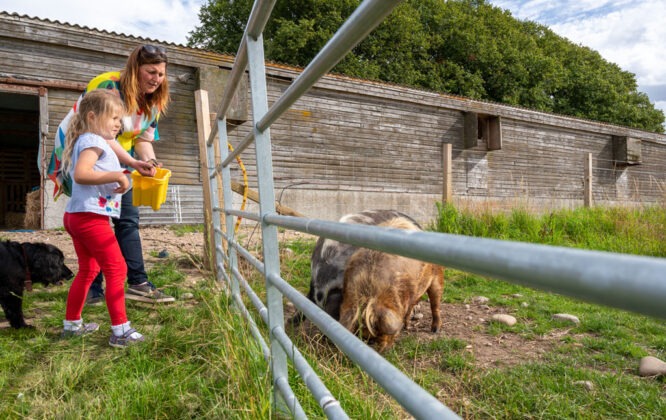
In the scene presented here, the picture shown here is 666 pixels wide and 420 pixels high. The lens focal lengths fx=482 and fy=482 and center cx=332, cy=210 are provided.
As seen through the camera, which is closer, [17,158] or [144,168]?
[144,168]

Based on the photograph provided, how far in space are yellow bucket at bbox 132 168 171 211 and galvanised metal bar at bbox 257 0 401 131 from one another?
2137 mm

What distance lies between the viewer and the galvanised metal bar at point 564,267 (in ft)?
1.06

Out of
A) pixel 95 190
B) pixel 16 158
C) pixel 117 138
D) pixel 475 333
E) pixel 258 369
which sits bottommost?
pixel 475 333

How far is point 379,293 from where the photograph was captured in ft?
10.3

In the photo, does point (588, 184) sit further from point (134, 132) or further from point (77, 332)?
point (77, 332)

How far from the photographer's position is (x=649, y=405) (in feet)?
7.66

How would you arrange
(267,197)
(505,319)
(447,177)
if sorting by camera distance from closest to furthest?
(267,197)
(505,319)
(447,177)

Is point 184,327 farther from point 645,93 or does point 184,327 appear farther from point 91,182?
point 645,93

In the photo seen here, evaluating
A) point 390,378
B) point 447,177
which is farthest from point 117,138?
point 447,177

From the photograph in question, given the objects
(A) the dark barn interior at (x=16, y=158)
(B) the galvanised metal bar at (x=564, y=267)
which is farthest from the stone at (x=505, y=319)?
(A) the dark barn interior at (x=16, y=158)

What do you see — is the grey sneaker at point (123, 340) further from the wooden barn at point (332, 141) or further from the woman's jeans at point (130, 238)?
the wooden barn at point (332, 141)

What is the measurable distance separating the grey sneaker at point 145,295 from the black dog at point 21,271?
2.02ft

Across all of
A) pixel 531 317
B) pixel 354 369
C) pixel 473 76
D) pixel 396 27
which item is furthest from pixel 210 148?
pixel 473 76

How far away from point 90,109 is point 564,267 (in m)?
2.97
